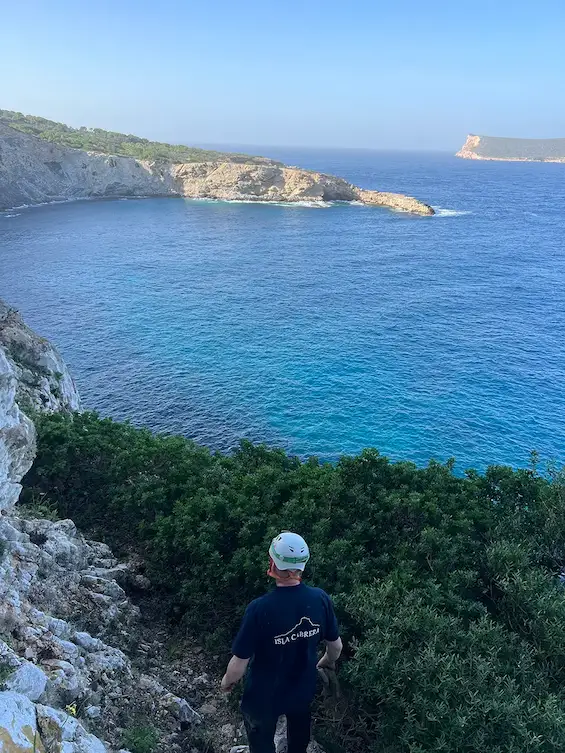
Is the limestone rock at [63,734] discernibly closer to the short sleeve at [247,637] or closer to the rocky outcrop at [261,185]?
the short sleeve at [247,637]

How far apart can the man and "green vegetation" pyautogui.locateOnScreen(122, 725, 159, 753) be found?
5.53 ft

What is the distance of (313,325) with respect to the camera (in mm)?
51906

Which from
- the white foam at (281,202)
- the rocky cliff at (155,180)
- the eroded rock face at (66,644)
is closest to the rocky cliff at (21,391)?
the eroded rock face at (66,644)

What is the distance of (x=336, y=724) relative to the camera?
851 cm

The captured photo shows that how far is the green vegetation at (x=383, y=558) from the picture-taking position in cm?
790

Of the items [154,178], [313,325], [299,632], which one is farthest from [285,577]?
[154,178]

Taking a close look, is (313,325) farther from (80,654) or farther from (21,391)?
(80,654)

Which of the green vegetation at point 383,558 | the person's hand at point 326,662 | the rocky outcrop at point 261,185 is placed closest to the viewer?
the person's hand at point 326,662

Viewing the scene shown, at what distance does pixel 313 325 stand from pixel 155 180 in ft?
290

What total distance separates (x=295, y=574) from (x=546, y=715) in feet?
14.6

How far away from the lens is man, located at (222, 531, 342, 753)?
5820mm

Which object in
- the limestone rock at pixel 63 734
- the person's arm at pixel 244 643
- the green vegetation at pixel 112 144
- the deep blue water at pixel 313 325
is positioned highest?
the green vegetation at pixel 112 144

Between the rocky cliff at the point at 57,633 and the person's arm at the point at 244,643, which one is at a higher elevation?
the person's arm at the point at 244,643

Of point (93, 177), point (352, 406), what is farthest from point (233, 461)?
point (93, 177)
